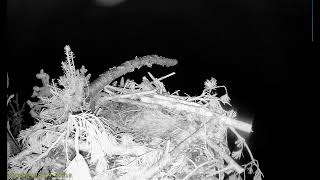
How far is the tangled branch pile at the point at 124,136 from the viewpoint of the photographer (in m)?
2.01

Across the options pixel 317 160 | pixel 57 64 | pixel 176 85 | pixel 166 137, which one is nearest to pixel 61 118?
pixel 166 137

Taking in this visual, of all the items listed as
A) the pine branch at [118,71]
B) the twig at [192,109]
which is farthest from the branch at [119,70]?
the twig at [192,109]

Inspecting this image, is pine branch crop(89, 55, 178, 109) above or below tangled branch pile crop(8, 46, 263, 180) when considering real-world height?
above

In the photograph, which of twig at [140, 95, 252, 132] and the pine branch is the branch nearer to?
the pine branch

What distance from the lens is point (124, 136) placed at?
2139 mm

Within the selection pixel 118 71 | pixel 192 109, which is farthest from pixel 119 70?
pixel 192 109

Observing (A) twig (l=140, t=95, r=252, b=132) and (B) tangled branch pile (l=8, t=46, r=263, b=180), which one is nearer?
(B) tangled branch pile (l=8, t=46, r=263, b=180)

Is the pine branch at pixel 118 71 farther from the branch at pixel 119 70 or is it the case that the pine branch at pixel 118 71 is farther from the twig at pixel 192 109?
the twig at pixel 192 109

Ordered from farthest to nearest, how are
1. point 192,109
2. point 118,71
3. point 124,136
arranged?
point 118,71, point 192,109, point 124,136

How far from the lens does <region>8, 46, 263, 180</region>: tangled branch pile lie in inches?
79.0

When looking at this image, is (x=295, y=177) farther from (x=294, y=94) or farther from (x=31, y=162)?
(x=31, y=162)

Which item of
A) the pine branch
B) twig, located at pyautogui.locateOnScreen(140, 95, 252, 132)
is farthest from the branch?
twig, located at pyautogui.locateOnScreen(140, 95, 252, 132)

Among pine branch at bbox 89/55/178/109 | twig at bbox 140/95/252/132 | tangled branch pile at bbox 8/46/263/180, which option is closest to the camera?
tangled branch pile at bbox 8/46/263/180

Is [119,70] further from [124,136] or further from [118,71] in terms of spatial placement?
[124,136]
